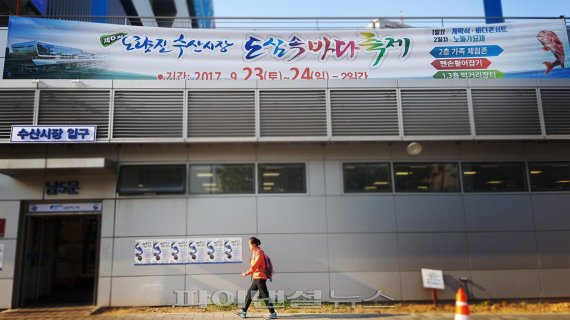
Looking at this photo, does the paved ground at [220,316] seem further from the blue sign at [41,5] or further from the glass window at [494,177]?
the blue sign at [41,5]

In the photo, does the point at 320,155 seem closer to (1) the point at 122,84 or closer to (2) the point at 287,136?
(2) the point at 287,136

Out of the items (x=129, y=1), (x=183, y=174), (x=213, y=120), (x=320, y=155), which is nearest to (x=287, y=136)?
(x=320, y=155)

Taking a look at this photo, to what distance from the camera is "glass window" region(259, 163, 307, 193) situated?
10.6 m

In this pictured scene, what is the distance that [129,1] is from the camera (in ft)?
61.9

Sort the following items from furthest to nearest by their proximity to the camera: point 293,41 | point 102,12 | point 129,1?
point 129,1 < point 102,12 < point 293,41

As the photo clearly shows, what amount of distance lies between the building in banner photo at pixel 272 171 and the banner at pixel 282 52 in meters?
0.06

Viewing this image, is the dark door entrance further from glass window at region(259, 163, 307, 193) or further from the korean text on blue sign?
glass window at region(259, 163, 307, 193)

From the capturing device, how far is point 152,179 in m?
10.5

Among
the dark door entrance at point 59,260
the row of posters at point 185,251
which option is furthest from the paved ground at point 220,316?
the row of posters at point 185,251

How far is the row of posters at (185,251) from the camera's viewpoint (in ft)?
33.2

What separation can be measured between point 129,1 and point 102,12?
14.5ft

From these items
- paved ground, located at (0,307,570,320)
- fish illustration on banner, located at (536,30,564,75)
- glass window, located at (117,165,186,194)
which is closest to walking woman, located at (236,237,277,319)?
paved ground, located at (0,307,570,320)

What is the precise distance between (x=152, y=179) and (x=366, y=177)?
5.28 m

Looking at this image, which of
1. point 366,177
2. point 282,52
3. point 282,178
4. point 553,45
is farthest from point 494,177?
point 282,52
